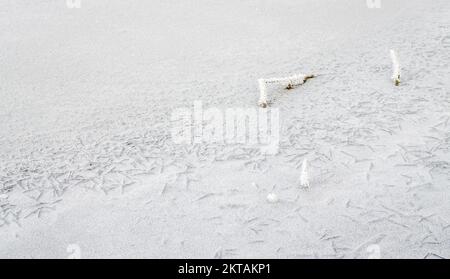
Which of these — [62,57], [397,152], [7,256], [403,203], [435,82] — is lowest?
[7,256]

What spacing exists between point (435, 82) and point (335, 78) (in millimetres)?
1543

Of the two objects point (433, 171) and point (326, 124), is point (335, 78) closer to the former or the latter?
point (326, 124)

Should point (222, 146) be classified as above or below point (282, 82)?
below

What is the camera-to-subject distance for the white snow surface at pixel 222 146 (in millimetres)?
3498

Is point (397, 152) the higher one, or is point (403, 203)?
point (397, 152)

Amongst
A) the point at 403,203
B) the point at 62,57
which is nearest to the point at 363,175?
the point at 403,203

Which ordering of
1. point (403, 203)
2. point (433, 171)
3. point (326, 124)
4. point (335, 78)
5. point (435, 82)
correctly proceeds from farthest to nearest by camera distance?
point (335, 78)
point (435, 82)
point (326, 124)
point (433, 171)
point (403, 203)

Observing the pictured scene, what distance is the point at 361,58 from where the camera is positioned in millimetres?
6875

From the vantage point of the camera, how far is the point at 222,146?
4820 millimetres

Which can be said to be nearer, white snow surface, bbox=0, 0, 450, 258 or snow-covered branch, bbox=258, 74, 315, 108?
white snow surface, bbox=0, 0, 450, 258

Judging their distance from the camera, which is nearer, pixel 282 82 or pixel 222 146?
pixel 222 146

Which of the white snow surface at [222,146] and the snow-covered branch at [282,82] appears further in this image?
the snow-covered branch at [282,82]

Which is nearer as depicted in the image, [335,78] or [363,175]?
[363,175]

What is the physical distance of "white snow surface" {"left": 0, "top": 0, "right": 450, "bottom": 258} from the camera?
350 cm
